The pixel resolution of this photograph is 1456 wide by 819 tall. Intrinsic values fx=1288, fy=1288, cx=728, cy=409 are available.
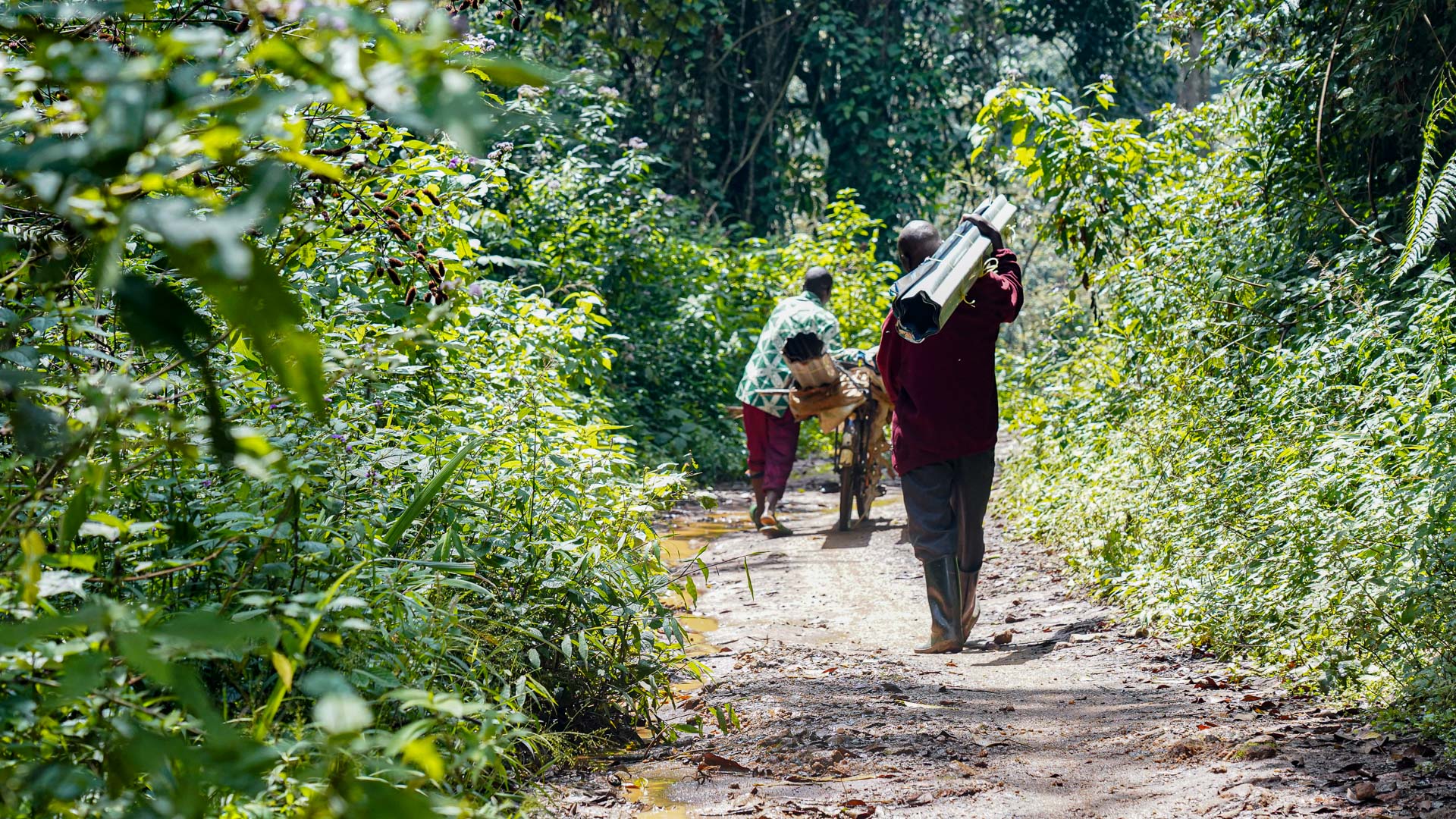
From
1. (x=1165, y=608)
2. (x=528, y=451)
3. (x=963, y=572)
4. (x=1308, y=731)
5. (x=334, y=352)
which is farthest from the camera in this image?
(x=963, y=572)

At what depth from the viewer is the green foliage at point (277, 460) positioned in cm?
136

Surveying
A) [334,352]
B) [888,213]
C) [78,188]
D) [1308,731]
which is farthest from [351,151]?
[888,213]

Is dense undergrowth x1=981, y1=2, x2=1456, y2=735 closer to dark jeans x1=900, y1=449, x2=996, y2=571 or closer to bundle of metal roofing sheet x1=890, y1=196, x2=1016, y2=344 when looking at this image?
dark jeans x1=900, y1=449, x2=996, y2=571

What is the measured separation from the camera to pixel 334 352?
9.31 feet

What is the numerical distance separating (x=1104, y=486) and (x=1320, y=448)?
2.49 m

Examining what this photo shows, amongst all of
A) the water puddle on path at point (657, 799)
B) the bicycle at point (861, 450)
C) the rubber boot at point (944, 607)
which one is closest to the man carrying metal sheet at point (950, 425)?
the rubber boot at point (944, 607)

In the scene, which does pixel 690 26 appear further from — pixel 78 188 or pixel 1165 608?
pixel 78 188

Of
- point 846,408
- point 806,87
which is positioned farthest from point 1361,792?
point 806,87

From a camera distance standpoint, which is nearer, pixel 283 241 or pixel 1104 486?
pixel 283 241

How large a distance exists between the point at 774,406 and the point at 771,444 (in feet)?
1.07

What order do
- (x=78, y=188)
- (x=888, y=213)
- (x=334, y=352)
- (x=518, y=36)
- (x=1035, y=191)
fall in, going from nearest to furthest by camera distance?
1. (x=78, y=188)
2. (x=334, y=352)
3. (x=1035, y=191)
4. (x=518, y=36)
5. (x=888, y=213)

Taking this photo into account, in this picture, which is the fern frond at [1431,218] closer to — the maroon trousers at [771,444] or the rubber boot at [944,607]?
the rubber boot at [944,607]

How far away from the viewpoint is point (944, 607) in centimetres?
600

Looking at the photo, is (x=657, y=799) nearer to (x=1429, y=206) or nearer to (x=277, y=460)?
(x=277, y=460)
